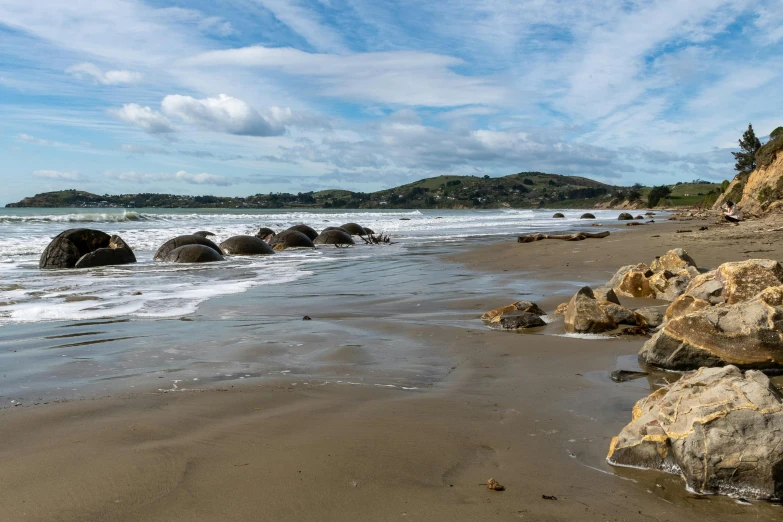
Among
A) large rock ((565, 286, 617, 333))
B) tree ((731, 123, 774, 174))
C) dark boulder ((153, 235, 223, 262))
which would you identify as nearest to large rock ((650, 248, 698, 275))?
large rock ((565, 286, 617, 333))

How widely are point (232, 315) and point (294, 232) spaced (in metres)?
14.3

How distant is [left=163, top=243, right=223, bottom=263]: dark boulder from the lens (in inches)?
607

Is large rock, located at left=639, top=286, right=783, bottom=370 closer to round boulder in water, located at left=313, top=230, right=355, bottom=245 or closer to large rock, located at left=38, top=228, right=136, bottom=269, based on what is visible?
large rock, located at left=38, top=228, right=136, bottom=269

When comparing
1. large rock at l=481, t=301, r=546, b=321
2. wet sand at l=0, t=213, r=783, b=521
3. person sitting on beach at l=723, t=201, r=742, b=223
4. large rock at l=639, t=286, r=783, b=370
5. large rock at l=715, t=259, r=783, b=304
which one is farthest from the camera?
person sitting on beach at l=723, t=201, r=742, b=223

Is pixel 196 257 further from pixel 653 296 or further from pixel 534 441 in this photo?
pixel 534 441

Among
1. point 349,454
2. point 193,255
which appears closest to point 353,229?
point 193,255

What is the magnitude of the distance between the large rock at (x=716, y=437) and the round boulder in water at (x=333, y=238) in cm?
1993

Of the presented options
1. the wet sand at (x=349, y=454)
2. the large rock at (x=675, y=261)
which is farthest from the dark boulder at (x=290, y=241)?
the wet sand at (x=349, y=454)

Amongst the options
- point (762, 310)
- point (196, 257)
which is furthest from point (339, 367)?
point (196, 257)

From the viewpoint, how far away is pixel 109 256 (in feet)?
48.9

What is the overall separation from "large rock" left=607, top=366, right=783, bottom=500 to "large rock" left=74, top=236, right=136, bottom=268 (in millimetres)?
14255

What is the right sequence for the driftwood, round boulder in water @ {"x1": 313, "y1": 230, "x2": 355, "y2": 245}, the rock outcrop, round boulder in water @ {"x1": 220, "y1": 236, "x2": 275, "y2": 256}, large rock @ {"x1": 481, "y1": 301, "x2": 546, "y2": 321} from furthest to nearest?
round boulder in water @ {"x1": 313, "y1": 230, "x2": 355, "y2": 245} → the driftwood → round boulder in water @ {"x1": 220, "y1": 236, "x2": 275, "y2": 256} → large rock @ {"x1": 481, "y1": 301, "x2": 546, "y2": 321} → the rock outcrop

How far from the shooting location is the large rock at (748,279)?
5.18 meters

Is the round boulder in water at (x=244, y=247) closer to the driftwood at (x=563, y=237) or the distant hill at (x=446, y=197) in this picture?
the driftwood at (x=563, y=237)
